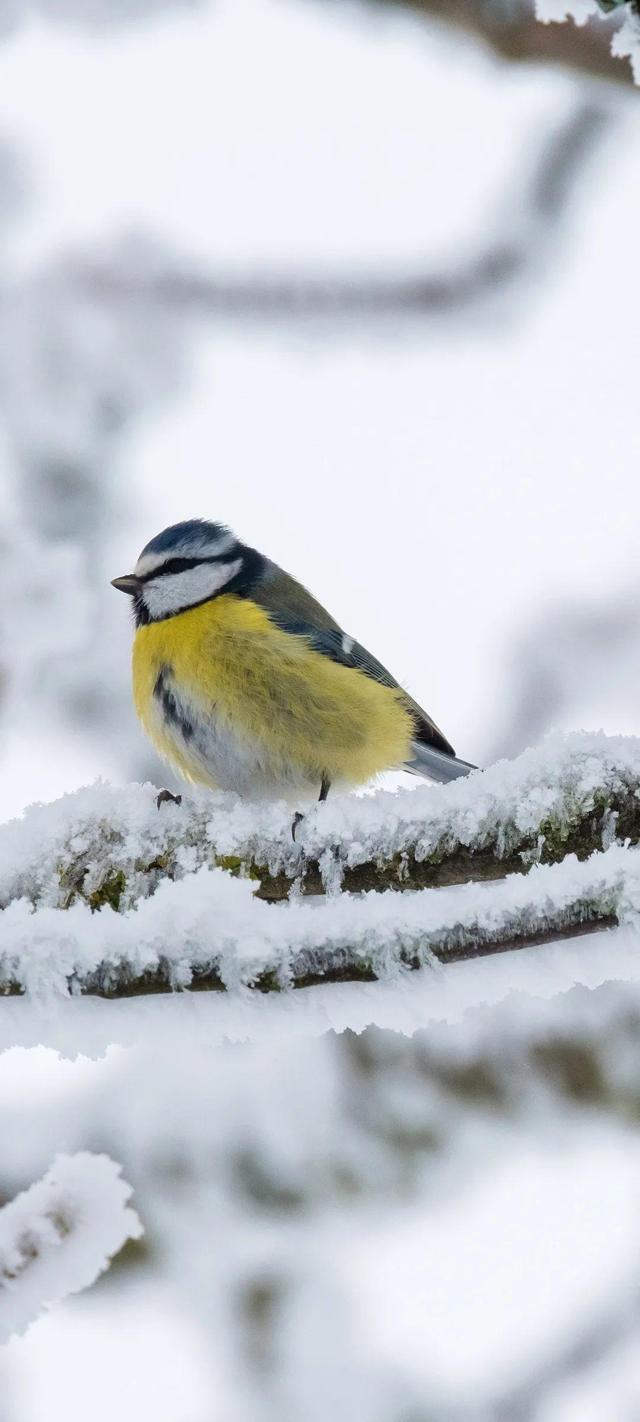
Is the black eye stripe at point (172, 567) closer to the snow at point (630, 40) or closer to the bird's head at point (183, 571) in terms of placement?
the bird's head at point (183, 571)

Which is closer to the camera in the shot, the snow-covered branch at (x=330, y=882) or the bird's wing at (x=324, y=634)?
the snow-covered branch at (x=330, y=882)

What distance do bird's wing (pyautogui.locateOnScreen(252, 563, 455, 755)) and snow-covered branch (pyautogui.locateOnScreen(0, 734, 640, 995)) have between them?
1299 mm

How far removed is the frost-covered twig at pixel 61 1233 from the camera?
674mm

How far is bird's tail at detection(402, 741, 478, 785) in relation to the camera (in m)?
2.90

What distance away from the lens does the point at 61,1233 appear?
69 cm

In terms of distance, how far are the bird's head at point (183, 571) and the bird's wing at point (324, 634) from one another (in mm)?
93

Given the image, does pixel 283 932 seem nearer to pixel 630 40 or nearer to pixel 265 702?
pixel 630 40

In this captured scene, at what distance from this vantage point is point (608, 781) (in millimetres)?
1376

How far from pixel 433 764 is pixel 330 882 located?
4.80 feet

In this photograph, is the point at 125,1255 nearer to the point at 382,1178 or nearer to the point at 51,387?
the point at 382,1178

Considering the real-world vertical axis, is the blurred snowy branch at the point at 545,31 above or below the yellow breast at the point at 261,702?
above

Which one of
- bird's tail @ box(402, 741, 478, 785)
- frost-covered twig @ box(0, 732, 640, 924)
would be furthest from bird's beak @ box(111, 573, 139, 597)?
frost-covered twig @ box(0, 732, 640, 924)

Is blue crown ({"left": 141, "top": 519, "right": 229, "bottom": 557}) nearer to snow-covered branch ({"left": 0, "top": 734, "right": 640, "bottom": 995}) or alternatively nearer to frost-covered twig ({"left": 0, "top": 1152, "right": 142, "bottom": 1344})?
snow-covered branch ({"left": 0, "top": 734, "right": 640, "bottom": 995})

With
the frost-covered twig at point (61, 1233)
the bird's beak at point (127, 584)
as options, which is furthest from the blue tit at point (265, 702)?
the frost-covered twig at point (61, 1233)
